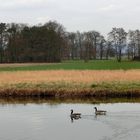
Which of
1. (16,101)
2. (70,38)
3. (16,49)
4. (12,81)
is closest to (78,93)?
(16,101)

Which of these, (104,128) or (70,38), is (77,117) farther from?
(70,38)

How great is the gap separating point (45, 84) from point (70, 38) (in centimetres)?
10364

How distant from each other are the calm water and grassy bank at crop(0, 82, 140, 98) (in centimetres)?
335

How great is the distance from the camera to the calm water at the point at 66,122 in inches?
732

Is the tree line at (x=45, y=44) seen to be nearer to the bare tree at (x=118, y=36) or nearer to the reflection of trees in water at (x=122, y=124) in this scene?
the bare tree at (x=118, y=36)

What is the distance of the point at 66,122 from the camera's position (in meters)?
22.0

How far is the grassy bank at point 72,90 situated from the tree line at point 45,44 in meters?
71.4

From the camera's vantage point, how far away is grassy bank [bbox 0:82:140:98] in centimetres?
3188

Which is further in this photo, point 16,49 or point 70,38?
point 70,38

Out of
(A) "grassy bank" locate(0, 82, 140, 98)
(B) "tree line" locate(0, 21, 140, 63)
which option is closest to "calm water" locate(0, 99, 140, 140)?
(A) "grassy bank" locate(0, 82, 140, 98)

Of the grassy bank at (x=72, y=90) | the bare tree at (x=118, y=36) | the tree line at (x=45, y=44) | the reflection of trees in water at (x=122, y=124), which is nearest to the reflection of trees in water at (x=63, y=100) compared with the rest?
the grassy bank at (x=72, y=90)

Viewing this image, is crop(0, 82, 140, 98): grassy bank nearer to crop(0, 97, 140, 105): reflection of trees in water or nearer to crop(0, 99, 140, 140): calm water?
crop(0, 97, 140, 105): reflection of trees in water

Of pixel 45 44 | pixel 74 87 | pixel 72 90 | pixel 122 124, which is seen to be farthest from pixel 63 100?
pixel 45 44

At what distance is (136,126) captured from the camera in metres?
20.3
